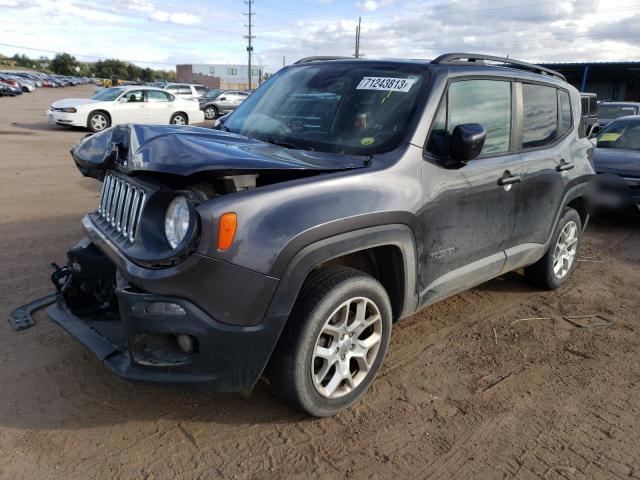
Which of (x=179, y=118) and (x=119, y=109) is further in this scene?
(x=179, y=118)

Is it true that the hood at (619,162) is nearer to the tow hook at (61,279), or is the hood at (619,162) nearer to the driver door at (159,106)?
the tow hook at (61,279)

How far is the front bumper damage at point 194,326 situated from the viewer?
2414mm

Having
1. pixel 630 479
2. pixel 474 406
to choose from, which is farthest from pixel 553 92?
pixel 630 479

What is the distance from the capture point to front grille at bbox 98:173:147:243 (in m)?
2.78

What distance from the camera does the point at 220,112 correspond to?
27172 millimetres

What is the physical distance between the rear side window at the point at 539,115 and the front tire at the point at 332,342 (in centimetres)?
205

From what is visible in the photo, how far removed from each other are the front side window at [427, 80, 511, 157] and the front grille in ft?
5.74

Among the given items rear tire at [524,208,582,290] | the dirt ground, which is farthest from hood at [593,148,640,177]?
the dirt ground

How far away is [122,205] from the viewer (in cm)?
299

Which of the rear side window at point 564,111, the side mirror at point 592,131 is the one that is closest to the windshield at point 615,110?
the side mirror at point 592,131

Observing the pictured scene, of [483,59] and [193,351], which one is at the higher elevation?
[483,59]

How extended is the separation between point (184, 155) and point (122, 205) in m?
0.69

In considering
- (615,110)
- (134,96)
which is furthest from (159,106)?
(615,110)

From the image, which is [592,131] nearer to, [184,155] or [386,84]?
[386,84]
